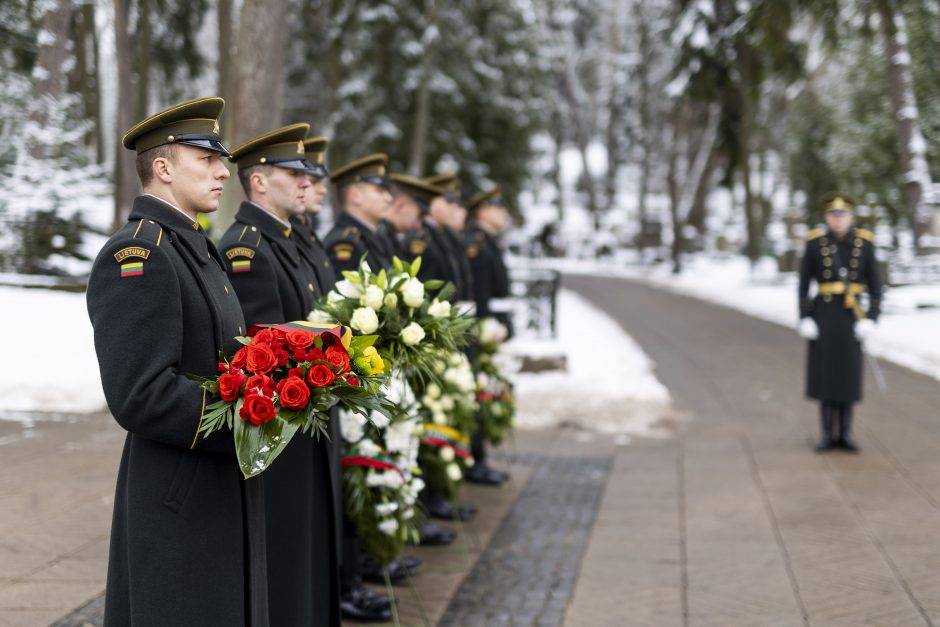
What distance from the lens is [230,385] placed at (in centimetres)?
288

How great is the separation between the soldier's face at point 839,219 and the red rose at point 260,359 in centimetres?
711

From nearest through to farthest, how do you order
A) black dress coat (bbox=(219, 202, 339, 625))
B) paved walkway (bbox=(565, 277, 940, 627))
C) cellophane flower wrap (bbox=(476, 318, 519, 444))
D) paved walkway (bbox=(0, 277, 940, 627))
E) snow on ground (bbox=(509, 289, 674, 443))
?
black dress coat (bbox=(219, 202, 339, 625))
paved walkway (bbox=(0, 277, 940, 627))
paved walkway (bbox=(565, 277, 940, 627))
cellophane flower wrap (bbox=(476, 318, 519, 444))
snow on ground (bbox=(509, 289, 674, 443))

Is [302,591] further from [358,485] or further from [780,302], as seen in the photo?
[780,302]

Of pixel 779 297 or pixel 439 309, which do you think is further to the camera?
pixel 779 297

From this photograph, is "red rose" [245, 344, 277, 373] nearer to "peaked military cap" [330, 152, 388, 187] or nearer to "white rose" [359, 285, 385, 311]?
"white rose" [359, 285, 385, 311]

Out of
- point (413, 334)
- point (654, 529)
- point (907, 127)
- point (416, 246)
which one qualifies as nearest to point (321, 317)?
point (413, 334)

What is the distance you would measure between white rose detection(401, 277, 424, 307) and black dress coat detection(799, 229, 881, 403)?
218 inches

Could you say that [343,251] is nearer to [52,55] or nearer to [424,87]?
[52,55]

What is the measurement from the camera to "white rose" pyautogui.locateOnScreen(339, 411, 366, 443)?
4.99 m

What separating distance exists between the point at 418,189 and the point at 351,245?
153 centimetres

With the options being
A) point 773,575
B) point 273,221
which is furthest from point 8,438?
point 773,575

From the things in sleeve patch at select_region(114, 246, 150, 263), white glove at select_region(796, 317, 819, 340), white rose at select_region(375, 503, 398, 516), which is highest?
sleeve patch at select_region(114, 246, 150, 263)

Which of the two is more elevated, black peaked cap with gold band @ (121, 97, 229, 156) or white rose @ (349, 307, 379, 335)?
black peaked cap with gold band @ (121, 97, 229, 156)

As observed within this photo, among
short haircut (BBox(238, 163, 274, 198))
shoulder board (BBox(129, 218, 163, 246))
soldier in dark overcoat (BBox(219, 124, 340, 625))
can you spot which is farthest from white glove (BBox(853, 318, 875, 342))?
shoulder board (BBox(129, 218, 163, 246))
